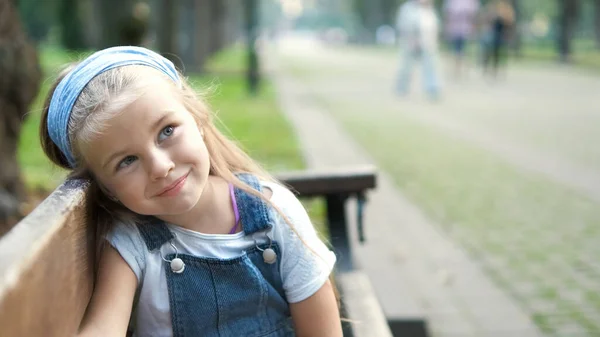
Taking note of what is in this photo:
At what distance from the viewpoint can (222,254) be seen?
1.66 metres

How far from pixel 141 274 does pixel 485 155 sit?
6.85m

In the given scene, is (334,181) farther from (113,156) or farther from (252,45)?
(252,45)

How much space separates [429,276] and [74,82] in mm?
3093

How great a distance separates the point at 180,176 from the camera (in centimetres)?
155

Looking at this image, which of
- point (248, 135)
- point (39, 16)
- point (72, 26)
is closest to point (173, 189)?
point (248, 135)

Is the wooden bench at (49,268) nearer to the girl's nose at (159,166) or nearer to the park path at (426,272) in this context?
the girl's nose at (159,166)

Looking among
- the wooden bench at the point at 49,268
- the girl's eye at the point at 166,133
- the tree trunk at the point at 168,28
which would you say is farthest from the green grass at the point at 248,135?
the wooden bench at the point at 49,268

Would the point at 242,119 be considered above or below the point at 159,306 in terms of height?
below

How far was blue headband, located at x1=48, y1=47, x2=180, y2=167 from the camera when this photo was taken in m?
1.47

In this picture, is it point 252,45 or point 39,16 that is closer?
point 252,45

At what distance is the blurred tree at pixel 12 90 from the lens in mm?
3879

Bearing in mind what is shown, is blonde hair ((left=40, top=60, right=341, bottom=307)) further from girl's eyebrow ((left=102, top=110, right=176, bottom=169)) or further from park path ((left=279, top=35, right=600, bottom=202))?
park path ((left=279, top=35, right=600, bottom=202))

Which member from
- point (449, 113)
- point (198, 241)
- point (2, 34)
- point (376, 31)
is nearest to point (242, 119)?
point (449, 113)

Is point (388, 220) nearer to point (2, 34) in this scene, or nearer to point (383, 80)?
point (2, 34)
